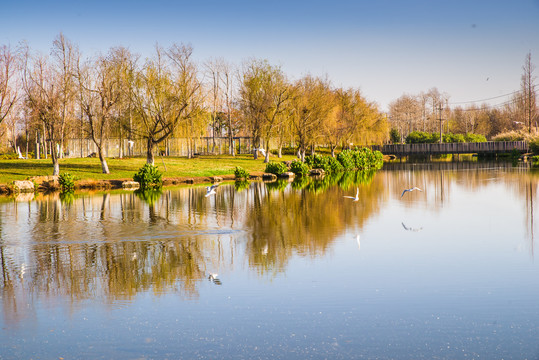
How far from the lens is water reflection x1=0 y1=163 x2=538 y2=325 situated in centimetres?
1197

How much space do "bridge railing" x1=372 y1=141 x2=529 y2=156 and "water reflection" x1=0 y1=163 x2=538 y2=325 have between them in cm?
→ 6385

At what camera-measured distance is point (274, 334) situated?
8.99 m

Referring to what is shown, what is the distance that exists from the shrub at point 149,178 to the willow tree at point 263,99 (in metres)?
23.9

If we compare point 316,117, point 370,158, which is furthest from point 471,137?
point 316,117

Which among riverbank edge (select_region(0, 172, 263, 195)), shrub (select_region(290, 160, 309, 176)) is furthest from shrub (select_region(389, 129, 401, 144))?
riverbank edge (select_region(0, 172, 263, 195))

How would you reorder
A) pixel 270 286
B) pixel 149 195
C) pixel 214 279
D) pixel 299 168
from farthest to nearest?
1. pixel 299 168
2. pixel 149 195
3. pixel 214 279
4. pixel 270 286

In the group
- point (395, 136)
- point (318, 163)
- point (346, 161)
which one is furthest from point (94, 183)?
point (395, 136)

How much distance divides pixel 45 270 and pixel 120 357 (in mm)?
6043

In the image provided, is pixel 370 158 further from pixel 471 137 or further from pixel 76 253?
pixel 76 253

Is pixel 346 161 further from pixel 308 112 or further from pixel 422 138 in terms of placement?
pixel 422 138

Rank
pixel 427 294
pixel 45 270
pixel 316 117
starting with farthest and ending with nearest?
pixel 316 117 < pixel 45 270 < pixel 427 294

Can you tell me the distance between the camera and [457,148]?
331ft

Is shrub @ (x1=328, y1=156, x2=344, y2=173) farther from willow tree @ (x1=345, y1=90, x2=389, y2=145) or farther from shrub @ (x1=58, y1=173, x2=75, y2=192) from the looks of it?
shrub @ (x1=58, y1=173, x2=75, y2=192)

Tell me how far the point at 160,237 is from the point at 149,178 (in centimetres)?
2402
